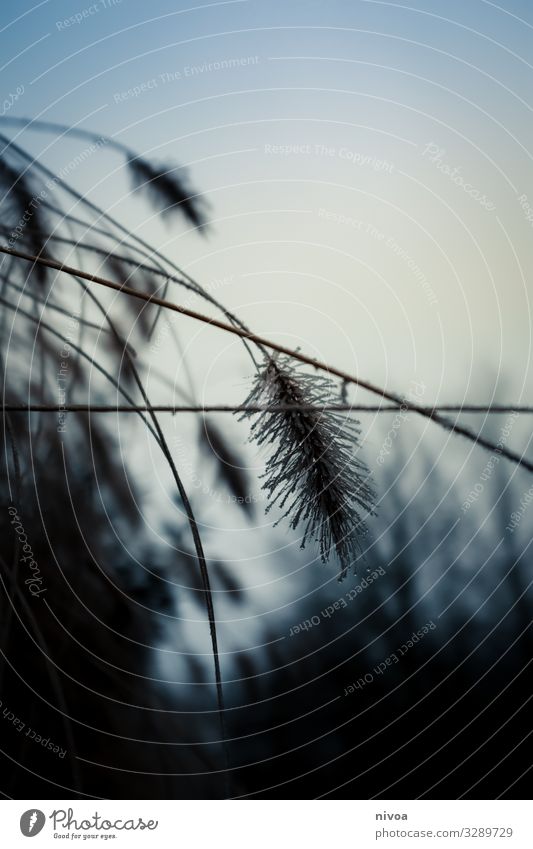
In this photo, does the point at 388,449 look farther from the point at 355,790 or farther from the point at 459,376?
the point at 355,790

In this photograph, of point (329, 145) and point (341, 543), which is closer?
point (341, 543)

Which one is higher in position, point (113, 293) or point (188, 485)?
point (113, 293)
